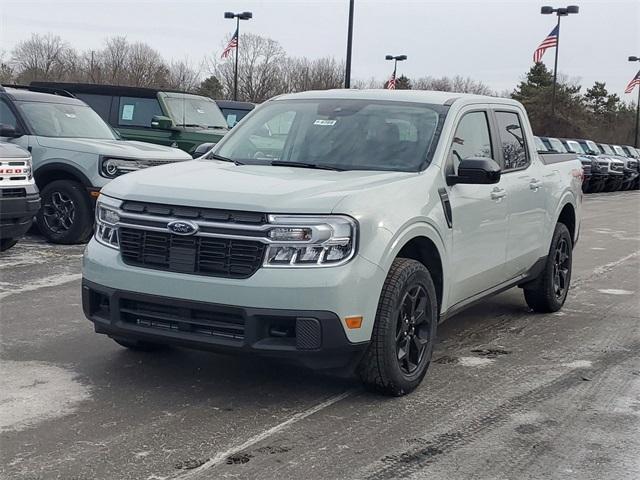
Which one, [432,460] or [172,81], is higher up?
[172,81]

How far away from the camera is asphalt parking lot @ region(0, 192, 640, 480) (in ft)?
12.4

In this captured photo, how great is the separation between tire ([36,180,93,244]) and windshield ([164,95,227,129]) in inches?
188

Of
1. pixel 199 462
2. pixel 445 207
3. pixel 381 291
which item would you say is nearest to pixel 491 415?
pixel 381 291

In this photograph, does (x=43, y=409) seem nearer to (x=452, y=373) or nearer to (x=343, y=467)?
(x=343, y=467)

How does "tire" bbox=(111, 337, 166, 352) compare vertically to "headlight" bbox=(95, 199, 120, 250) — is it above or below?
below

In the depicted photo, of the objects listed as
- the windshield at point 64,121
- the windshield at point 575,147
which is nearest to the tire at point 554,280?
the windshield at point 64,121

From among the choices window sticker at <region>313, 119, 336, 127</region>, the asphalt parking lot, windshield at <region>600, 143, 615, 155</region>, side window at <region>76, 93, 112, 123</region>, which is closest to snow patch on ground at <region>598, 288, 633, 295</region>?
the asphalt parking lot

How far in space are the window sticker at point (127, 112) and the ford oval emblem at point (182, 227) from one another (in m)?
11.0

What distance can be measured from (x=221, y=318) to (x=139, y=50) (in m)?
65.1

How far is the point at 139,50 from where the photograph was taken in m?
66.1

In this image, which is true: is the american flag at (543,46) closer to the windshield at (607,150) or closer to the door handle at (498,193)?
the windshield at (607,150)

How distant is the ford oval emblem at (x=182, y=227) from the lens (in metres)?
4.35

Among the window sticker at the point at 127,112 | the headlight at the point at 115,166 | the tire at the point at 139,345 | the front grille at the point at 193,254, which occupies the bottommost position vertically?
the tire at the point at 139,345

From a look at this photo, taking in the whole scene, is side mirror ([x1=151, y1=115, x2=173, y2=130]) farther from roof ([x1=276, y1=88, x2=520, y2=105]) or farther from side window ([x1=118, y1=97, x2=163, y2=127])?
roof ([x1=276, y1=88, x2=520, y2=105])
